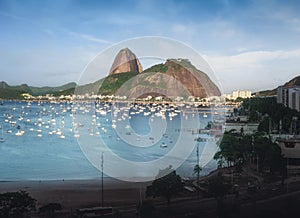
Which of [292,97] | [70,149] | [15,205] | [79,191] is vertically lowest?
[79,191]

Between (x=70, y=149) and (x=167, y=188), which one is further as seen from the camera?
(x=70, y=149)

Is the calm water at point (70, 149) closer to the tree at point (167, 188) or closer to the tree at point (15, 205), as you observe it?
the tree at point (167, 188)

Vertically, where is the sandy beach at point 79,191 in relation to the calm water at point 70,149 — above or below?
below

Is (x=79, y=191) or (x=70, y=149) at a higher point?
(x=70, y=149)

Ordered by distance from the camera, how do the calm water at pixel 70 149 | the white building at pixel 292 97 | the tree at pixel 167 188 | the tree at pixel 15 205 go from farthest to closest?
the white building at pixel 292 97 < the calm water at pixel 70 149 < the tree at pixel 167 188 < the tree at pixel 15 205

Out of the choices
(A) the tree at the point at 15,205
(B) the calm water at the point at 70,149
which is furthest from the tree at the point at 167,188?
(B) the calm water at the point at 70,149

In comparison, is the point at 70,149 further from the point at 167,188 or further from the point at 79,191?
the point at 167,188

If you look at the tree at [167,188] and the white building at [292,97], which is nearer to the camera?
the tree at [167,188]

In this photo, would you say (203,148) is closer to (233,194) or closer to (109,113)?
(233,194)

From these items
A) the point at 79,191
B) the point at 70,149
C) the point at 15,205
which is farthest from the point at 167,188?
the point at 70,149
